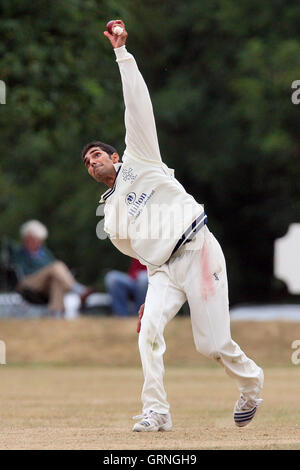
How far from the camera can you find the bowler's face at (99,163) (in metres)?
8.71

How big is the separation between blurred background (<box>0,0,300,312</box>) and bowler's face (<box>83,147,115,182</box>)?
12.3m

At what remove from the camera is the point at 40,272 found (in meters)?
18.8

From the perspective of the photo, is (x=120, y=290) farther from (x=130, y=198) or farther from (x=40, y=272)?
(x=130, y=198)

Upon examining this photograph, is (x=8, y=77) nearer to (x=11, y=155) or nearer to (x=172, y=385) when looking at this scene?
(x=172, y=385)

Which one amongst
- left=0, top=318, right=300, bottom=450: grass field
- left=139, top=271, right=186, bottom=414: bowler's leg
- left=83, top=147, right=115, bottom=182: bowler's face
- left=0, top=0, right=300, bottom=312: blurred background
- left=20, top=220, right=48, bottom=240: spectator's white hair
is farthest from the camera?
left=0, top=0, right=300, bottom=312: blurred background

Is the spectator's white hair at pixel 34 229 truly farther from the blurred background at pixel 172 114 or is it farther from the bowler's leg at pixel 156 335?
the bowler's leg at pixel 156 335

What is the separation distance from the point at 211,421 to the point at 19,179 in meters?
27.5

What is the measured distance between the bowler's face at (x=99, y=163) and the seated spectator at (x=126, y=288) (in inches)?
371

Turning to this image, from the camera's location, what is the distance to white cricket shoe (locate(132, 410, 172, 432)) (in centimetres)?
834

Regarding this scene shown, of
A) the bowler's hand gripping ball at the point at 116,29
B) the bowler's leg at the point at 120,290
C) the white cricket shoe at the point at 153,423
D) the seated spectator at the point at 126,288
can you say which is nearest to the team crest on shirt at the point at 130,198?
the bowler's hand gripping ball at the point at 116,29

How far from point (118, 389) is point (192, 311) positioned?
4822 millimetres

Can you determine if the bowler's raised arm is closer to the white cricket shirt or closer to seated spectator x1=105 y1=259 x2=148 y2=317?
the white cricket shirt

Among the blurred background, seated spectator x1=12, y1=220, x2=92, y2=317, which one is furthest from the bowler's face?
the blurred background

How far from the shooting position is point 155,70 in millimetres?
30047
